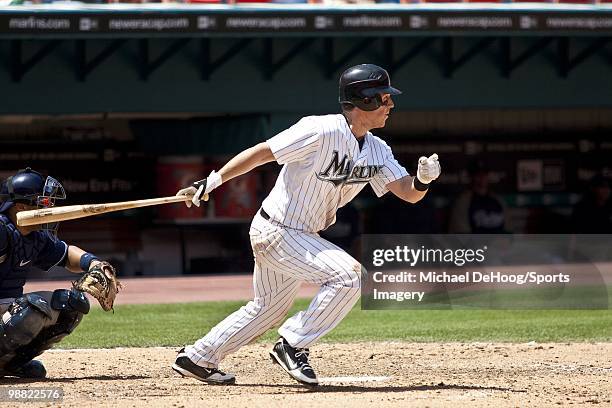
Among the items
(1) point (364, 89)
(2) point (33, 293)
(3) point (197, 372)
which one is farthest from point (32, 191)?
(1) point (364, 89)

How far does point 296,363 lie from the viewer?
6.40 m

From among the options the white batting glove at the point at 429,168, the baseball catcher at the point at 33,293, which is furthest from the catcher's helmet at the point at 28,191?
the white batting glove at the point at 429,168

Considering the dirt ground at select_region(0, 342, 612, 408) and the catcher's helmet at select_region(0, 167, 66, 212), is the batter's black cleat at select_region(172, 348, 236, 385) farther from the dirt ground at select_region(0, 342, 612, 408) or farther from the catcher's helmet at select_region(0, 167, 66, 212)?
the catcher's helmet at select_region(0, 167, 66, 212)

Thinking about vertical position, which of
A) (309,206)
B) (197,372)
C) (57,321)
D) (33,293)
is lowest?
(197,372)

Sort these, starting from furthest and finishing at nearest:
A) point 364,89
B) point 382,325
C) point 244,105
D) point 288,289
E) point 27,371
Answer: point 244,105, point 382,325, point 27,371, point 288,289, point 364,89

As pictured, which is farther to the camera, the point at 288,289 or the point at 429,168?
the point at 288,289

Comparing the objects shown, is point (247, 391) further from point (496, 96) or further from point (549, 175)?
point (549, 175)

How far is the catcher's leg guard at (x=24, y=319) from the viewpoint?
21.8 feet

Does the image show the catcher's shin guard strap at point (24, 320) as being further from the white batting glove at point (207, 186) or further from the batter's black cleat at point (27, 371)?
the white batting glove at point (207, 186)

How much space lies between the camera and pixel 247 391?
254 inches

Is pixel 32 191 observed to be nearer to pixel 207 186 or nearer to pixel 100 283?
pixel 100 283

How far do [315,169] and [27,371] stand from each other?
7.02ft

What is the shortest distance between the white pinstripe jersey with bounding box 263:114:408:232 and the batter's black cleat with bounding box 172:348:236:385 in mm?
974

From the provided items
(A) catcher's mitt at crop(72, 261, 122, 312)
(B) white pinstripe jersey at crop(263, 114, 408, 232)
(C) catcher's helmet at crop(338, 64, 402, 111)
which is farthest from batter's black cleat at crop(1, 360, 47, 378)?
(C) catcher's helmet at crop(338, 64, 402, 111)
